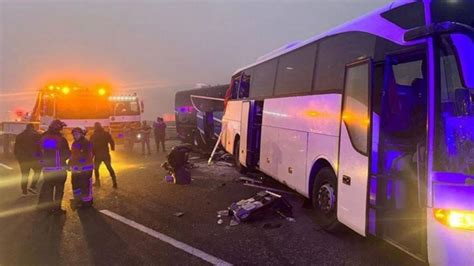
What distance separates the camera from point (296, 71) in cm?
770

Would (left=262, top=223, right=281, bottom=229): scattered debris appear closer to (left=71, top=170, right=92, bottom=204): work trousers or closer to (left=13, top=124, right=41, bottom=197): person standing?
(left=71, top=170, right=92, bottom=204): work trousers

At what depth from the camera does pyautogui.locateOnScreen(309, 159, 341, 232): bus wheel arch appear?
592 centimetres

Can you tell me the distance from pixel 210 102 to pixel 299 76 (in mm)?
12737

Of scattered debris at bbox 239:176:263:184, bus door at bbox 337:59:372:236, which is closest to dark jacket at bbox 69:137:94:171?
scattered debris at bbox 239:176:263:184

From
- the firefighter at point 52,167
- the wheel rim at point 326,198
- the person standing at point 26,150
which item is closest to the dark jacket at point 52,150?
the firefighter at point 52,167

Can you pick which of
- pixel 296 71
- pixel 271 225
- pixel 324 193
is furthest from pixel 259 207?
pixel 296 71

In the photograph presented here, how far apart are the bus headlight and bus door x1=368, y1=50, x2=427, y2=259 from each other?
2.94ft

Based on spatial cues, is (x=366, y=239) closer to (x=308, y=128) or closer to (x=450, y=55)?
(x=308, y=128)

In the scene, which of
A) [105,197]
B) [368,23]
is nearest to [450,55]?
[368,23]

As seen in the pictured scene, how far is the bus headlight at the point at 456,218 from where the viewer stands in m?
3.36

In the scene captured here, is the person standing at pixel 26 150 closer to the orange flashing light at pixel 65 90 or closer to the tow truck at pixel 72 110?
the tow truck at pixel 72 110

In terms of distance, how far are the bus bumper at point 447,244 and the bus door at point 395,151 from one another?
80 cm

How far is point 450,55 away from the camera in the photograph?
12.5ft

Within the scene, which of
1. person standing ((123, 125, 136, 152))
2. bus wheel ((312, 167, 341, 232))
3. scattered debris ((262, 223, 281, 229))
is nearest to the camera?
bus wheel ((312, 167, 341, 232))
